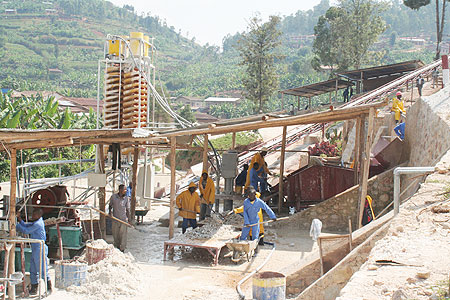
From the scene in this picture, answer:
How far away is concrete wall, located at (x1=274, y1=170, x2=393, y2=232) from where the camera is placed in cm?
1343

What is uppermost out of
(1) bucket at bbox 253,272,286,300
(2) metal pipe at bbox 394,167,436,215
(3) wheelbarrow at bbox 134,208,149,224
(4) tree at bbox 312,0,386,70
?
(4) tree at bbox 312,0,386,70

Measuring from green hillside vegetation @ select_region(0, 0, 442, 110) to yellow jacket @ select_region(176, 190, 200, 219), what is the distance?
5735 cm

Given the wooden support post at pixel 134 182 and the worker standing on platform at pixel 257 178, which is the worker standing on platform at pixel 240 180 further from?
the wooden support post at pixel 134 182

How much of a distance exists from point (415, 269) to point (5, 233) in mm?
7006

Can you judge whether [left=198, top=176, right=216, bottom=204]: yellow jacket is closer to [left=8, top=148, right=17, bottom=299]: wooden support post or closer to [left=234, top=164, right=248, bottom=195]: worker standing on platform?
[left=234, top=164, right=248, bottom=195]: worker standing on platform

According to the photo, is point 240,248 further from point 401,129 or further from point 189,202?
point 401,129

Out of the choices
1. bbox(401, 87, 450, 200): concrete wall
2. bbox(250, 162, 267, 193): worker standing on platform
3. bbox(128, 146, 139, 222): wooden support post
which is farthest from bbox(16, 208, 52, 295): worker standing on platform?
bbox(401, 87, 450, 200): concrete wall

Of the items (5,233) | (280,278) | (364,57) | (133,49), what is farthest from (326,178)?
(364,57)

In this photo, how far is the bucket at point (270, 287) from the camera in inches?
298

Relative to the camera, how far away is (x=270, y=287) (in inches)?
298

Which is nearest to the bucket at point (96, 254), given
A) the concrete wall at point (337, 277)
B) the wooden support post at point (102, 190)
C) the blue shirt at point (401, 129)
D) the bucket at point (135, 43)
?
the wooden support post at point (102, 190)

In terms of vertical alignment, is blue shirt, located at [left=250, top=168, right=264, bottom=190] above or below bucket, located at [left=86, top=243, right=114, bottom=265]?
above

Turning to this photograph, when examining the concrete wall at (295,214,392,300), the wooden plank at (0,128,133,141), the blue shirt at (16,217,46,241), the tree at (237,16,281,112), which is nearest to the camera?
the concrete wall at (295,214,392,300)

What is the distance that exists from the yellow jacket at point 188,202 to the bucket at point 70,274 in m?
3.52
